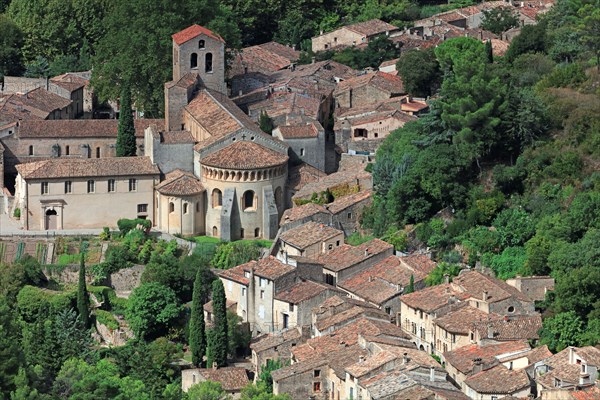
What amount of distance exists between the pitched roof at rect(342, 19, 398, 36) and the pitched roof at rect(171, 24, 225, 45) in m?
24.5

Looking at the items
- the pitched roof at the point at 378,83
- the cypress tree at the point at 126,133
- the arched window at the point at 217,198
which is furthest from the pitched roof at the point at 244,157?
the pitched roof at the point at 378,83

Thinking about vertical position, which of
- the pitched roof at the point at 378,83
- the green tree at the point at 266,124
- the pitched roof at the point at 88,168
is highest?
the green tree at the point at 266,124

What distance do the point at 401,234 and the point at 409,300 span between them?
7.29m

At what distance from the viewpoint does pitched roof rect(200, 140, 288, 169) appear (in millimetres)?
99688

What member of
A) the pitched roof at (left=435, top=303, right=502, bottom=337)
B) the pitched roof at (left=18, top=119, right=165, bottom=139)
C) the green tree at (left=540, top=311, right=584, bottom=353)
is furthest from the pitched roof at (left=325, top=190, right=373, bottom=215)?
the green tree at (left=540, top=311, right=584, bottom=353)

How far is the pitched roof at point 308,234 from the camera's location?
313ft

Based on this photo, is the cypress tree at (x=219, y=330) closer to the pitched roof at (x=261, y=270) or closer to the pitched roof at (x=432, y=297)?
the pitched roof at (x=261, y=270)

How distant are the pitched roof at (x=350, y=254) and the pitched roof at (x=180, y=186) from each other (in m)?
8.92

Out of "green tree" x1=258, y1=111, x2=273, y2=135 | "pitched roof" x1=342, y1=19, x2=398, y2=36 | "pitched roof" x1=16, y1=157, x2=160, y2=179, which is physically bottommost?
"pitched roof" x1=342, y1=19, x2=398, y2=36

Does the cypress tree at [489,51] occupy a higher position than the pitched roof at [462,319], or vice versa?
the cypress tree at [489,51]

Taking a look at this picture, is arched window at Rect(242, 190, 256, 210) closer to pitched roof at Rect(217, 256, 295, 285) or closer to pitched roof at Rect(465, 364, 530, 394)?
pitched roof at Rect(217, 256, 295, 285)

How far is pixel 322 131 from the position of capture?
104 m

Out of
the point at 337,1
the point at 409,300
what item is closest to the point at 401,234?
the point at 409,300

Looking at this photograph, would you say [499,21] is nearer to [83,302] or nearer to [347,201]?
[347,201]
